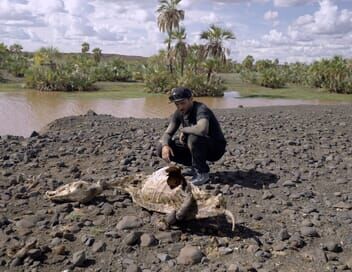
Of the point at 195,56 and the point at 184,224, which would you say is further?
the point at 195,56

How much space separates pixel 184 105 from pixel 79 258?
7.60ft

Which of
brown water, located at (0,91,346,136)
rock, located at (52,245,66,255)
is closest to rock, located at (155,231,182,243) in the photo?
rock, located at (52,245,66,255)

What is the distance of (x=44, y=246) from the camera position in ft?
13.0

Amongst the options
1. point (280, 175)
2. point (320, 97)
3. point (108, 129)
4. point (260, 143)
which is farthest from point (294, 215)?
point (320, 97)

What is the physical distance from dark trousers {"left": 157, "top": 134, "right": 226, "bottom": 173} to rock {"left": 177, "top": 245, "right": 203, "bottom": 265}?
1868mm

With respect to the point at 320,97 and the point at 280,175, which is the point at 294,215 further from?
the point at 320,97

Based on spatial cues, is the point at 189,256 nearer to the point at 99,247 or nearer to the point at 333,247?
the point at 99,247

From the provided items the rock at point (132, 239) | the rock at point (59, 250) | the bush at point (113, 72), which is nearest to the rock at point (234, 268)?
the rock at point (132, 239)

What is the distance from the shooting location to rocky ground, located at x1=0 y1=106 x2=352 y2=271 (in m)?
3.84

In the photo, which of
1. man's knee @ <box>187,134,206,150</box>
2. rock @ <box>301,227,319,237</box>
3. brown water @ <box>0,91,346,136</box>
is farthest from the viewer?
brown water @ <box>0,91,346,136</box>

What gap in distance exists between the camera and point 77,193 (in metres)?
5.09

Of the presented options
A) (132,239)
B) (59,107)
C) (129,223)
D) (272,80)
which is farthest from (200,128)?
(272,80)

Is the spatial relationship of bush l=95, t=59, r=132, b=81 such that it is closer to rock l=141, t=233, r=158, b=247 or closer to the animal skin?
the animal skin

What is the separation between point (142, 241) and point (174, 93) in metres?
1.88
